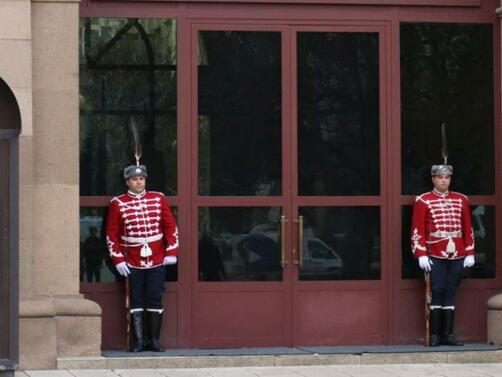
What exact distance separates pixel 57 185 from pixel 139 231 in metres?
0.93

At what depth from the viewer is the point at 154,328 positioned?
13.8 metres

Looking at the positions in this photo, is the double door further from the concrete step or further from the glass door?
the concrete step

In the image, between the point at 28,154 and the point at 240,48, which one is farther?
the point at 240,48

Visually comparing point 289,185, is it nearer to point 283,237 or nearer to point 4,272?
point 283,237

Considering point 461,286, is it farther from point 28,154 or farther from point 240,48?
point 28,154

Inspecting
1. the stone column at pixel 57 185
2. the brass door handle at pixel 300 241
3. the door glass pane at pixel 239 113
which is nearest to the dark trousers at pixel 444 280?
the brass door handle at pixel 300 241

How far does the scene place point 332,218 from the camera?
566 inches

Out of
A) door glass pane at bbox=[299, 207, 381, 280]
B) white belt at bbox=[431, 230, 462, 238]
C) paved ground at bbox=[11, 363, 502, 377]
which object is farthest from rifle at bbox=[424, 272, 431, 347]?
paved ground at bbox=[11, 363, 502, 377]

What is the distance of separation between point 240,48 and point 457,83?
221cm

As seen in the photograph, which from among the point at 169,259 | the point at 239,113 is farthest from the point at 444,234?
the point at 169,259

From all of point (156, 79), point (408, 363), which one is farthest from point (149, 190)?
point (408, 363)

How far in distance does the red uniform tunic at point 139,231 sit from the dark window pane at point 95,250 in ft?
0.56

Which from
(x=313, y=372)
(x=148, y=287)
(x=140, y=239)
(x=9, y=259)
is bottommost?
(x=313, y=372)

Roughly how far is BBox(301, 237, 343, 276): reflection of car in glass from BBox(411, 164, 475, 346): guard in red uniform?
777 millimetres
